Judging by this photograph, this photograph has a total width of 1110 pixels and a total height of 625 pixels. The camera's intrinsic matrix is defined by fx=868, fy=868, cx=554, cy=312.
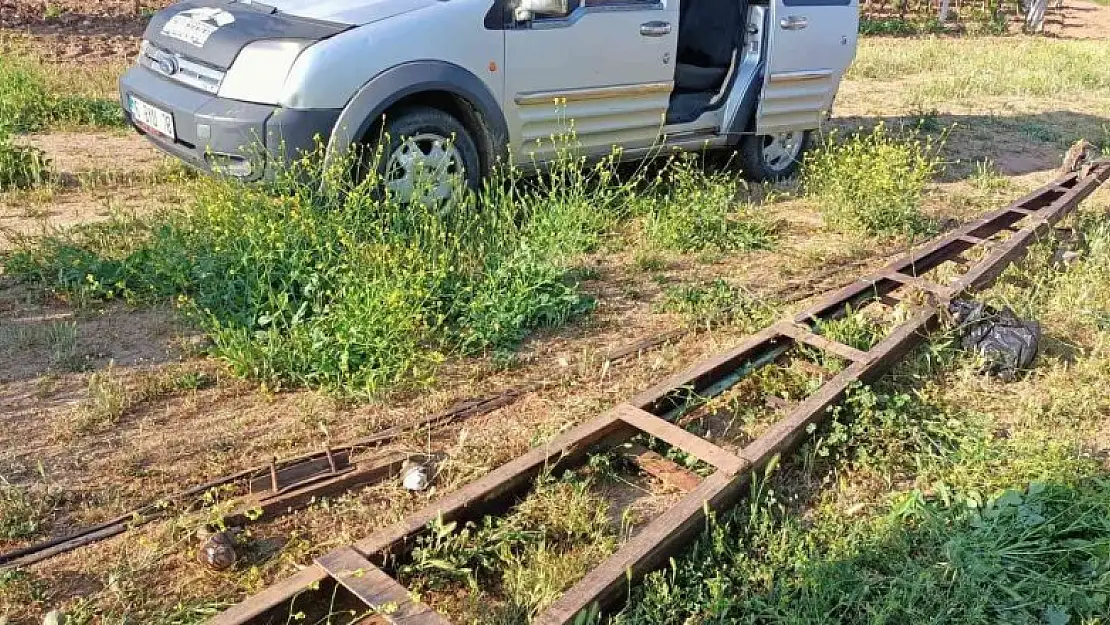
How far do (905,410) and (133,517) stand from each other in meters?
2.94

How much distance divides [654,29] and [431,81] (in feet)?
5.81

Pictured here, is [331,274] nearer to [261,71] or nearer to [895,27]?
[261,71]

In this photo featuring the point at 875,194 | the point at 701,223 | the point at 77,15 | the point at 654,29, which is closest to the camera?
the point at 701,223

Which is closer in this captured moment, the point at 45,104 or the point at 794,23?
the point at 794,23

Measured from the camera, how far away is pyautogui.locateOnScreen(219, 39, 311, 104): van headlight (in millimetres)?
4480

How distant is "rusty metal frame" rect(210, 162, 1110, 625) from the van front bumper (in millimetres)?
2287

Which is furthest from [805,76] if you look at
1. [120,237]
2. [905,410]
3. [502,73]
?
[120,237]

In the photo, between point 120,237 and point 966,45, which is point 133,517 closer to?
point 120,237

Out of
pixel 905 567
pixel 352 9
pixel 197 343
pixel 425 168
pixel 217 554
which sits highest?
pixel 352 9

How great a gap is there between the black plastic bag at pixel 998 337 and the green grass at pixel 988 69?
8223 millimetres

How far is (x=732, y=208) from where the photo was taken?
6387mm

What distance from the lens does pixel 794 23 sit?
6.47m

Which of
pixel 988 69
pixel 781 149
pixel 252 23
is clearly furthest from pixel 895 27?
pixel 252 23

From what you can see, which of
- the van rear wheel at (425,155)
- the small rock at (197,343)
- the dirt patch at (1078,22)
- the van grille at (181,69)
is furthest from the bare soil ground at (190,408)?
the dirt patch at (1078,22)
